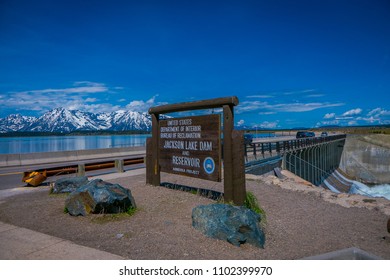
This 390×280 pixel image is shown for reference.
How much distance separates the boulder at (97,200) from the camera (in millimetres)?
6191

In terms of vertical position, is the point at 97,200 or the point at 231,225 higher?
the point at 97,200

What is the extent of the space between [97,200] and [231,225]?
279cm

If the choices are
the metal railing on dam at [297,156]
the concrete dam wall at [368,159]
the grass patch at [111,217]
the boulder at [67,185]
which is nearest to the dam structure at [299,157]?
the metal railing on dam at [297,156]

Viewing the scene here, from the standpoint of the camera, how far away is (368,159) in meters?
58.6

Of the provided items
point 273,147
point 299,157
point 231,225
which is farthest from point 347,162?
point 231,225

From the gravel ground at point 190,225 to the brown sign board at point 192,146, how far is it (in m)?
0.73

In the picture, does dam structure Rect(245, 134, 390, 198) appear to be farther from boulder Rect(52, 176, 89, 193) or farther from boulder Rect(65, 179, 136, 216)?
boulder Rect(65, 179, 136, 216)

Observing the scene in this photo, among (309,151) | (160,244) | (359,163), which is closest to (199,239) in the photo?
(160,244)

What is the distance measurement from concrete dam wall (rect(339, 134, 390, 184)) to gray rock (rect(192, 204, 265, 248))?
2349 inches

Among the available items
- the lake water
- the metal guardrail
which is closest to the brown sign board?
the metal guardrail

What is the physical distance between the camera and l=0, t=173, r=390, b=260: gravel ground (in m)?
4.67

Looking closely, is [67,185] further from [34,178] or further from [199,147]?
[199,147]
